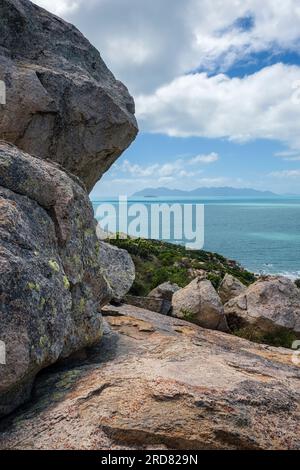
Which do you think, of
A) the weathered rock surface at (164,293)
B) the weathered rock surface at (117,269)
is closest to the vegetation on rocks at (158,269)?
the weathered rock surface at (164,293)

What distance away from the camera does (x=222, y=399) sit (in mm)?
6707

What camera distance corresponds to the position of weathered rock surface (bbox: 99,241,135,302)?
15255 millimetres

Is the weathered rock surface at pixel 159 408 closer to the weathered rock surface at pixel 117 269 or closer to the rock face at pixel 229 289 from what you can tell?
the weathered rock surface at pixel 117 269

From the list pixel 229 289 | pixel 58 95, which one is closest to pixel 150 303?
pixel 58 95

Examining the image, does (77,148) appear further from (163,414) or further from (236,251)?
(236,251)

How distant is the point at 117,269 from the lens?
16.0m

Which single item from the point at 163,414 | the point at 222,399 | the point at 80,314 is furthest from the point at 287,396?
the point at 80,314

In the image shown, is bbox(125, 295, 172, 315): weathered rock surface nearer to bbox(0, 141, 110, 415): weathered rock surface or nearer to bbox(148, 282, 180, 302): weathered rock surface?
bbox(148, 282, 180, 302): weathered rock surface

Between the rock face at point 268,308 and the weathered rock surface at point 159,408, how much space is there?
1146 cm

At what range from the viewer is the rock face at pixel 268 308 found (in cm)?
1970

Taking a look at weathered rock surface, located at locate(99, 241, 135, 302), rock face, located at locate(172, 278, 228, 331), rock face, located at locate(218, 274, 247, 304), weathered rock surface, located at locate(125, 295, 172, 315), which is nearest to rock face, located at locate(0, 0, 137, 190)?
weathered rock surface, located at locate(99, 241, 135, 302)

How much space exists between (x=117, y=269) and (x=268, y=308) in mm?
8398

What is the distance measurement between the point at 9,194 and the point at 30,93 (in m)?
7.86

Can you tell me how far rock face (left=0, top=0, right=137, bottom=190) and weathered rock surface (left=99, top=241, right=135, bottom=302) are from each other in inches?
150
